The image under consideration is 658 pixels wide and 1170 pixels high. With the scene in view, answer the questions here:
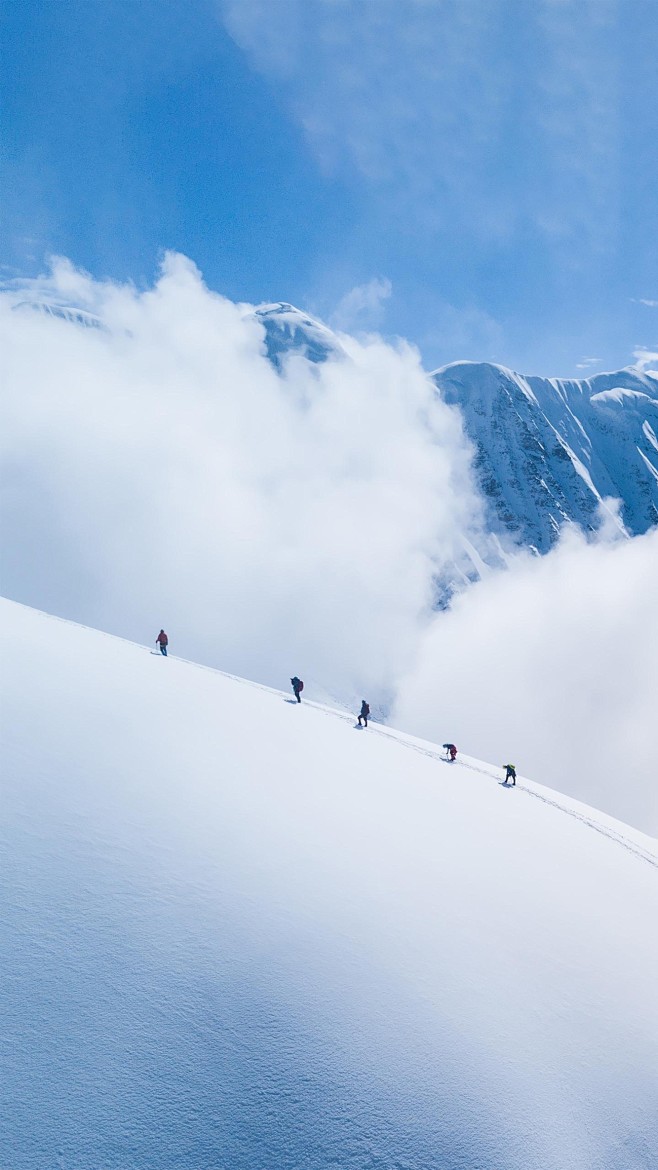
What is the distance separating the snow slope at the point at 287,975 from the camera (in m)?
5.98

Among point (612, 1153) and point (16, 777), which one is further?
point (16, 777)

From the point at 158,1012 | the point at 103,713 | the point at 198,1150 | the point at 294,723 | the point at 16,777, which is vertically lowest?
the point at 198,1150

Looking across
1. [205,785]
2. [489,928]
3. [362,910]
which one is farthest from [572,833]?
[205,785]

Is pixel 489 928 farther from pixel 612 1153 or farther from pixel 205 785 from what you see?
pixel 205 785

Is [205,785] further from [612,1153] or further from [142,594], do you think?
[142,594]

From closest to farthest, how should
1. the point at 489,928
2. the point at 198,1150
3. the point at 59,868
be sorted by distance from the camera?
1. the point at 198,1150
2. the point at 59,868
3. the point at 489,928

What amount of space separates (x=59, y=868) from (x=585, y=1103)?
27.4ft

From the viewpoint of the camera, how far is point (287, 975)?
25.5ft

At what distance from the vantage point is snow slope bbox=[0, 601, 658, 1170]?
19.6 ft

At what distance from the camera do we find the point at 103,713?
15.5m

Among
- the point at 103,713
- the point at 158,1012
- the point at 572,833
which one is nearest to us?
the point at 158,1012

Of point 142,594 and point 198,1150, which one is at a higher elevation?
point 142,594

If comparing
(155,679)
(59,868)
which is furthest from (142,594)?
(59,868)

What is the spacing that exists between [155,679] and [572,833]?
51.5 feet
